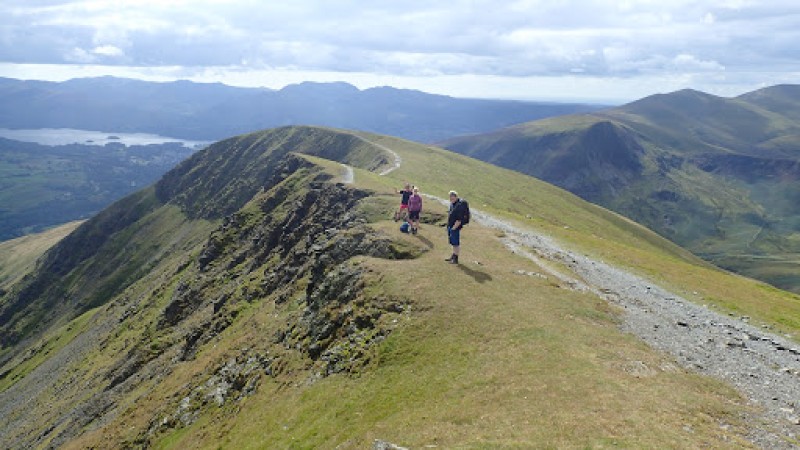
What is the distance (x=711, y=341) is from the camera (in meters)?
34.1

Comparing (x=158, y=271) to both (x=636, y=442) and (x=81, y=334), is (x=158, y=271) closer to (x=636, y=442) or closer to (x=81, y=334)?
(x=81, y=334)

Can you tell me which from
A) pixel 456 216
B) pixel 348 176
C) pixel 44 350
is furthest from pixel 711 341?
pixel 44 350

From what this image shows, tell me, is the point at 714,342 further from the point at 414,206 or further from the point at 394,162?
the point at 394,162

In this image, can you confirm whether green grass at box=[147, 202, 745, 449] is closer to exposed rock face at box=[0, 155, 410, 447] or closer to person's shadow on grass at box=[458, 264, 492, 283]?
person's shadow on grass at box=[458, 264, 492, 283]

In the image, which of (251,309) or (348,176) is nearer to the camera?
(251,309)

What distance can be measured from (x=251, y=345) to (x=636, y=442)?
37.5 meters

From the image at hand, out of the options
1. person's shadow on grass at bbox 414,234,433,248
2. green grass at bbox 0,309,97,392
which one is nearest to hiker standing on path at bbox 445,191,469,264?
person's shadow on grass at bbox 414,234,433,248

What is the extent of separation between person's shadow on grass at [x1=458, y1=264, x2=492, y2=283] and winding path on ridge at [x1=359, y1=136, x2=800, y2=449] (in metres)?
8.19

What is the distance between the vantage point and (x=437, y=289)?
36188 mm

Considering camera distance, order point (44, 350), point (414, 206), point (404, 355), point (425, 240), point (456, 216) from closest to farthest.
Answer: point (404, 355) < point (456, 216) < point (414, 206) < point (425, 240) < point (44, 350)

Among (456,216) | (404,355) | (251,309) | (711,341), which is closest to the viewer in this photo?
(404,355)

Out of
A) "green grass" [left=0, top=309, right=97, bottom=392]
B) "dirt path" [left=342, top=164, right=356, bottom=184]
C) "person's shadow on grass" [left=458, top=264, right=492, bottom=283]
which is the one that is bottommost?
"green grass" [left=0, top=309, right=97, bottom=392]

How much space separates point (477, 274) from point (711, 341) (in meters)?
16.7

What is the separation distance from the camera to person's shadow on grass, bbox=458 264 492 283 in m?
39.1
